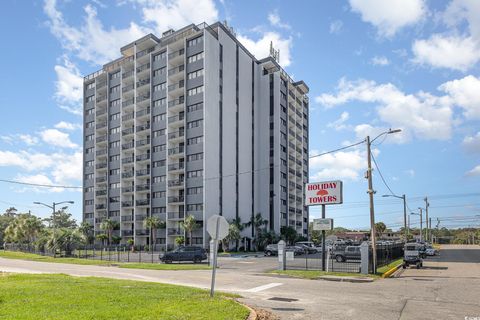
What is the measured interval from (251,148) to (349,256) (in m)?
45.2

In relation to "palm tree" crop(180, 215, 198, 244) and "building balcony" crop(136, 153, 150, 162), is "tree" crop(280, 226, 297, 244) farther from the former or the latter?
"building balcony" crop(136, 153, 150, 162)

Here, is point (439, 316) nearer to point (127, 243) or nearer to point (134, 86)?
point (127, 243)

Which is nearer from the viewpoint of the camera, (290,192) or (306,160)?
(290,192)

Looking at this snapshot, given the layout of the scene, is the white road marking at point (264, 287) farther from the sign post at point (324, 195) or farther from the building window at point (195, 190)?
the building window at point (195, 190)

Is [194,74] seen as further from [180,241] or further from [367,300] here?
[367,300]

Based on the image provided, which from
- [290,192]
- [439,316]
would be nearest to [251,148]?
[290,192]

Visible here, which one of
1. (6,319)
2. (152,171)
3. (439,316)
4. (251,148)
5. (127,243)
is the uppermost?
(251,148)

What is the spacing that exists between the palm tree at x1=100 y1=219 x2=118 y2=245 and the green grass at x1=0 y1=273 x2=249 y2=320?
6557 cm

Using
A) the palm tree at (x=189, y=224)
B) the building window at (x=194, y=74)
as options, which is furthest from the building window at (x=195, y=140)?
the palm tree at (x=189, y=224)

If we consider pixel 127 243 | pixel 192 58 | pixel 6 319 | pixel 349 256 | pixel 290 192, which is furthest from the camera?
pixel 290 192

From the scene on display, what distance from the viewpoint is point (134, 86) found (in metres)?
80.3

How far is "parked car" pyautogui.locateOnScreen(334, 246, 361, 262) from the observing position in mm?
37438

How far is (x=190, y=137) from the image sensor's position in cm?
6806

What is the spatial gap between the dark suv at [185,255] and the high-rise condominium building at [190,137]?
21.8m
